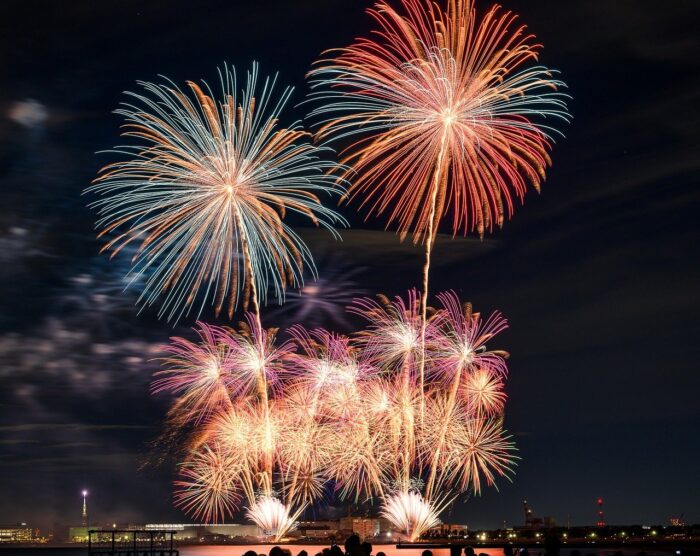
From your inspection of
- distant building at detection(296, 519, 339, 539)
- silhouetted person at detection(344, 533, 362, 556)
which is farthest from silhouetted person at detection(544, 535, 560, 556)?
distant building at detection(296, 519, 339, 539)

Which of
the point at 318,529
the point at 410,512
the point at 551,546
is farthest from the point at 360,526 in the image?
the point at 551,546

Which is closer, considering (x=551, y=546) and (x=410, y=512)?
(x=551, y=546)

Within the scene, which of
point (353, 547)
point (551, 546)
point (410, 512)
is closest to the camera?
point (353, 547)

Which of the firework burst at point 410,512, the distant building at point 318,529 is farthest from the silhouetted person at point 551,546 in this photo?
the distant building at point 318,529

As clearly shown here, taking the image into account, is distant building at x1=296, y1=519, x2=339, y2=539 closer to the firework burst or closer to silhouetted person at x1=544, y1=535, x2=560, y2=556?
the firework burst

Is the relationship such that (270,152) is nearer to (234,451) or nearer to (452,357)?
(452,357)

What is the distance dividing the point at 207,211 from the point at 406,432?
90.8ft

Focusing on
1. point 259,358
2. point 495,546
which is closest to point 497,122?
point 259,358

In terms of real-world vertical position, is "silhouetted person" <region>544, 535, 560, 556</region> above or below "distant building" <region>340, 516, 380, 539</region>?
above

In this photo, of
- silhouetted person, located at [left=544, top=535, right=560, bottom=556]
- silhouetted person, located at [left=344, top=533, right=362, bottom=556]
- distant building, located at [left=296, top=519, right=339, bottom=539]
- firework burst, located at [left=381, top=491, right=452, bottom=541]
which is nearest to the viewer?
silhouetted person, located at [left=344, top=533, right=362, bottom=556]

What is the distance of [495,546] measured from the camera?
13038cm

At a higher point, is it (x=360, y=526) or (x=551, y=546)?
(x=551, y=546)

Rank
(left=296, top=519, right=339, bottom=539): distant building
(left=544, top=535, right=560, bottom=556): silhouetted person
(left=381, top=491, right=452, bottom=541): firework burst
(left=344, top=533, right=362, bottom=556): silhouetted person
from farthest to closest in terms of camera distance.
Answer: (left=296, top=519, right=339, bottom=539): distant building < (left=381, top=491, right=452, bottom=541): firework burst < (left=544, top=535, right=560, bottom=556): silhouetted person < (left=344, top=533, right=362, bottom=556): silhouetted person

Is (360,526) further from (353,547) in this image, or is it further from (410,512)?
(353,547)
